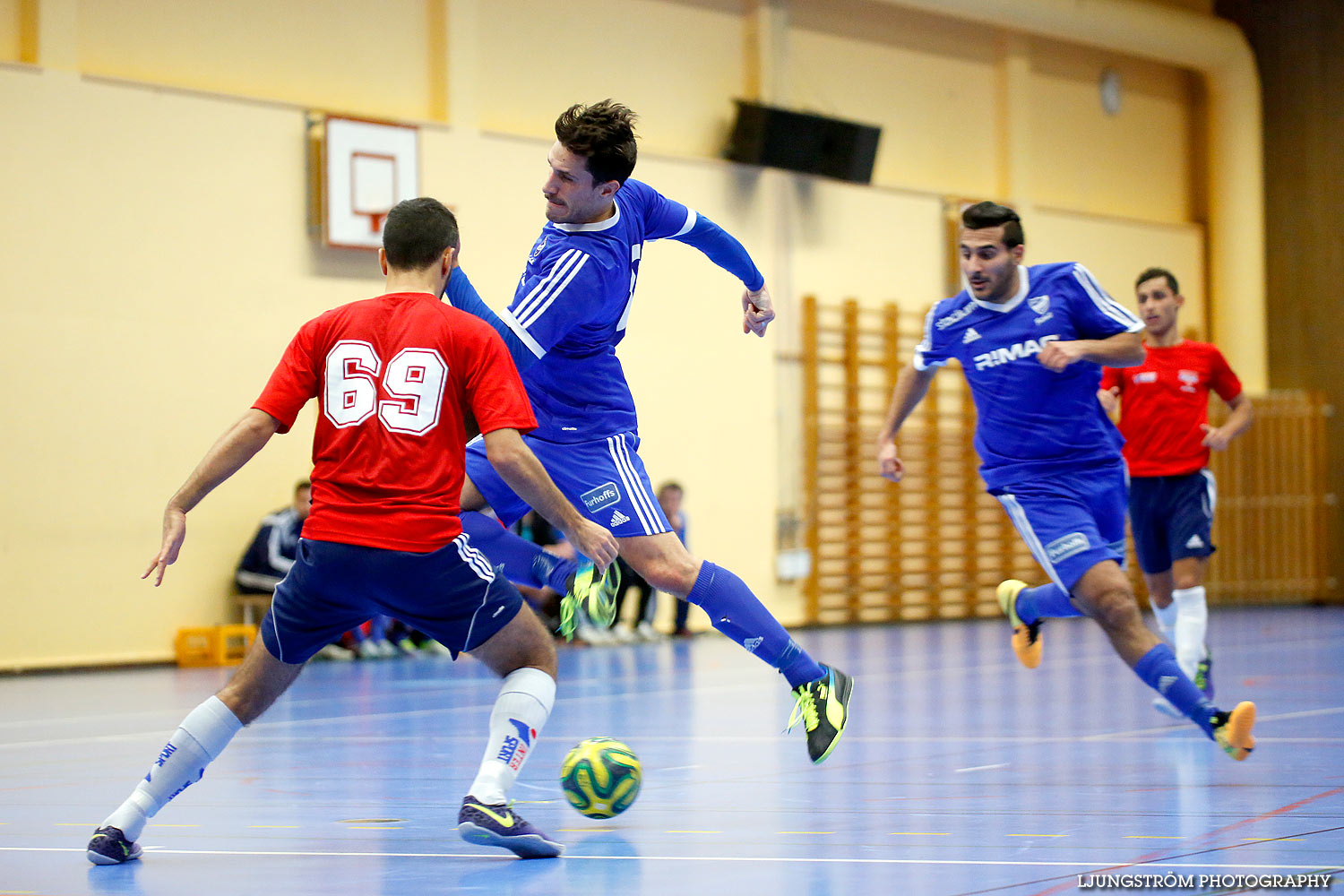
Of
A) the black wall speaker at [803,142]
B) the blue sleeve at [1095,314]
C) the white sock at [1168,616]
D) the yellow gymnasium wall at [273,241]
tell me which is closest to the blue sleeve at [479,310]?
the blue sleeve at [1095,314]

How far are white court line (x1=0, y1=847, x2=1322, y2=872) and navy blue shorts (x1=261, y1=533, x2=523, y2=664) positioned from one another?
534mm

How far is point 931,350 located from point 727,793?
7.03 feet

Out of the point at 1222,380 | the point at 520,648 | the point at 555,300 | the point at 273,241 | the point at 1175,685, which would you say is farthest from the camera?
the point at 273,241

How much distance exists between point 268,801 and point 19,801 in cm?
87

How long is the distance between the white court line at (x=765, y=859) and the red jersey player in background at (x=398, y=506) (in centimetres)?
17

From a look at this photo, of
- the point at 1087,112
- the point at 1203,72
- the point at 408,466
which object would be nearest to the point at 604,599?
the point at 408,466

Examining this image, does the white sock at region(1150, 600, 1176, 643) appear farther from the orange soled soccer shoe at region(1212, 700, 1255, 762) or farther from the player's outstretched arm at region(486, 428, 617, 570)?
the player's outstretched arm at region(486, 428, 617, 570)

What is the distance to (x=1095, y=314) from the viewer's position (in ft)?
19.3

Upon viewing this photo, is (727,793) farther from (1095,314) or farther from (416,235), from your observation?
(1095,314)

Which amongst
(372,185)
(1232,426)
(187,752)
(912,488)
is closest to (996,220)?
(1232,426)

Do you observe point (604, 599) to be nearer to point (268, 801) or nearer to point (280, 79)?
point (268, 801)

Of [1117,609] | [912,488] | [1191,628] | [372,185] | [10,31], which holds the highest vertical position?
[10,31]

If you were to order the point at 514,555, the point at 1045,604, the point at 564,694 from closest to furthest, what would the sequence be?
the point at 514,555 → the point at 1045,604 → the point at 564,694

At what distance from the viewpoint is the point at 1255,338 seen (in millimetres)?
21500
